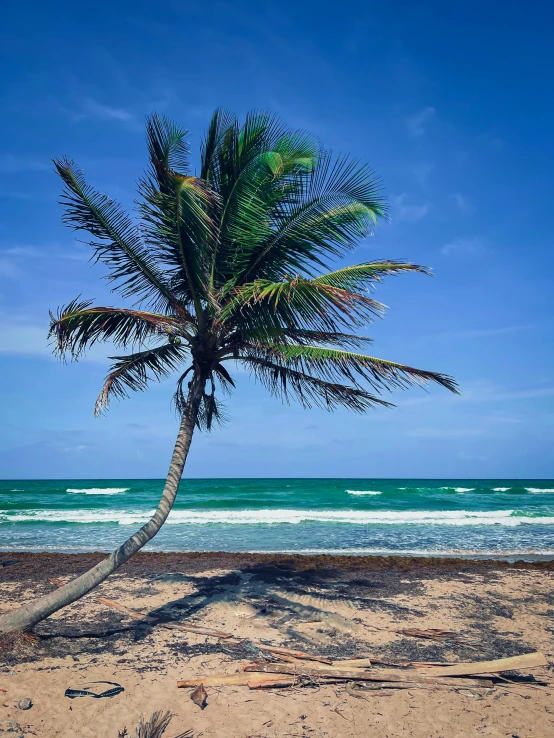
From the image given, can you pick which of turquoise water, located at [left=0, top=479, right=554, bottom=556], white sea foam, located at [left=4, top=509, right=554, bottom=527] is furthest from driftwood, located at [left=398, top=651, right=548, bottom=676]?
white sea foam, located at [left=4, top=509, right=554, bottom=527]

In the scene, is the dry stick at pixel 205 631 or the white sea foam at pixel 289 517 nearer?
the dry stick at pixel 205 631

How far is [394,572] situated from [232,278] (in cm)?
717

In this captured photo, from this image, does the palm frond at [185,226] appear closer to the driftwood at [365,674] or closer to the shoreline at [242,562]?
the driftwood at [365,674]

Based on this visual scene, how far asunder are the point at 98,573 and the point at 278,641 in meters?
2.36

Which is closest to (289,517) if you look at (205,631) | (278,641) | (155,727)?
(205,631)

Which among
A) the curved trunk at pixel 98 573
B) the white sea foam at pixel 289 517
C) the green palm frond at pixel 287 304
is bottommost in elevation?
the white sea foam at pixel 289 517

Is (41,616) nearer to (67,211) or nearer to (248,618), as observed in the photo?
(248,618)

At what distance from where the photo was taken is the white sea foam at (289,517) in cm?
2327

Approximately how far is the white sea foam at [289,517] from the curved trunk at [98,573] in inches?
661

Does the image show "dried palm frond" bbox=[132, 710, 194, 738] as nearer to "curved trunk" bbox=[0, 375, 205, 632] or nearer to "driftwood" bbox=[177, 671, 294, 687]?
"driftwood" bbox=[177, 671, 294, 687]

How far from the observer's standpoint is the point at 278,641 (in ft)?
20.5

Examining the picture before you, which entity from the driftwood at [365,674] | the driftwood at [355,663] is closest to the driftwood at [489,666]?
the driftwood at [365,674]

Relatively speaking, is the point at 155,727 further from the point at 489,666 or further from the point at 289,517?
the point at 289,517

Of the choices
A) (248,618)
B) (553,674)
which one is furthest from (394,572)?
(553,674)
